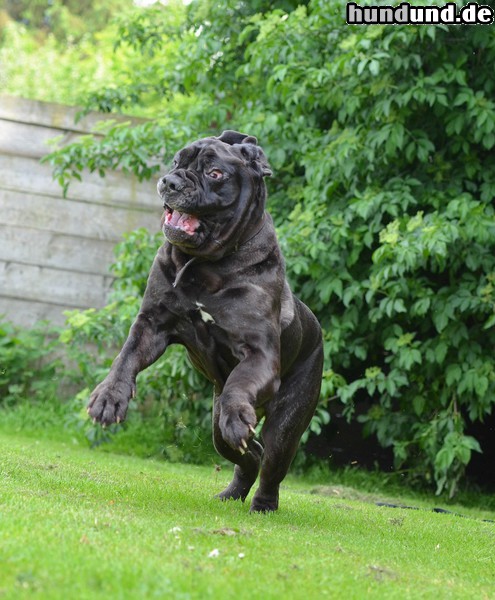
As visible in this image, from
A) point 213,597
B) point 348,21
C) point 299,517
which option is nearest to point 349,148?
point 348,21

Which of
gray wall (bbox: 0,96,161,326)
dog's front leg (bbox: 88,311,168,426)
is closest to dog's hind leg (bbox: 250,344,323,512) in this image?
dog's front leg (bbox: 88,311,168,426)

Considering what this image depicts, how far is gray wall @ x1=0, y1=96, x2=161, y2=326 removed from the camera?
10.0 metres

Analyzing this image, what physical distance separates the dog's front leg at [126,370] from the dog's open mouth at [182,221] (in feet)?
1.51

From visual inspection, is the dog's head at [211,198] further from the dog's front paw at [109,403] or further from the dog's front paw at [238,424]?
the dog's front paw at [238,424]

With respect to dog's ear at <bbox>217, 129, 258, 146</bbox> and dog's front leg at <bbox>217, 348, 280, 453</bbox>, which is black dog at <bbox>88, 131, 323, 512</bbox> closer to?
dog's front leg at <bbox>217, 348, 280, 453</bbox>

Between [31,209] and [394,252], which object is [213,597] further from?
[31,209]

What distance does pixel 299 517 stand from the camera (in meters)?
5.42

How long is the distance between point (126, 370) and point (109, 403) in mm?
281

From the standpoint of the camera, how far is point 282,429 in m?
5.38

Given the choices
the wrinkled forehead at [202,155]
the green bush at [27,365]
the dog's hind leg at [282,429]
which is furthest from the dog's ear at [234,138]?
the green bush at [27,365]

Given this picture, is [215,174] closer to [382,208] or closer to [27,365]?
[382,208]

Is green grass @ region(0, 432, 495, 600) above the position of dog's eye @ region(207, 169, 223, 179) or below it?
below

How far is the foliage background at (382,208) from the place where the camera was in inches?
311

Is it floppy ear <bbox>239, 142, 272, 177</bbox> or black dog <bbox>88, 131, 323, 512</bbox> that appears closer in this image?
black dog <bbox>88, 131, 323, 512</bbox>
